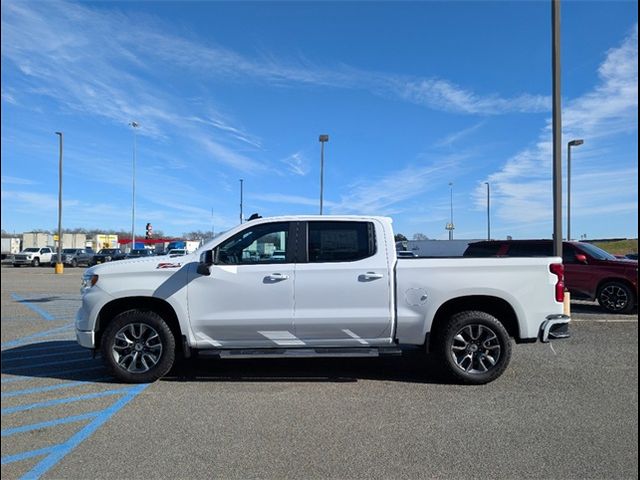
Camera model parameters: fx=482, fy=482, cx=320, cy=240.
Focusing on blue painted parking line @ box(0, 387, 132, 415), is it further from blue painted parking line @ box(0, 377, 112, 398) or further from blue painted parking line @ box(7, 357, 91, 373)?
blue painted parking line @ box(7, 357, 91, 373)

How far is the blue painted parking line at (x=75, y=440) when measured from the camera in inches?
135

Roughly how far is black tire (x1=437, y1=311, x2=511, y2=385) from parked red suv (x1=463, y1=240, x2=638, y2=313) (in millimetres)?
5544

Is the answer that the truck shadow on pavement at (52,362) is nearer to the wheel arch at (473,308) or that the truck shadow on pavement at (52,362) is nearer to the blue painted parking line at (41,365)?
the blue painted parking line at (41,365)

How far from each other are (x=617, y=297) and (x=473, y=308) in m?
7.57

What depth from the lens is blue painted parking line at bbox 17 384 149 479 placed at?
343 centimetres

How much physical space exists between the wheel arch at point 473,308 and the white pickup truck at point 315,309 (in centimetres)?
7

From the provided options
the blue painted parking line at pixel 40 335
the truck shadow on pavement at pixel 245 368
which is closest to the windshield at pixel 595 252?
the truck shadow on pavement at pixel 245 368

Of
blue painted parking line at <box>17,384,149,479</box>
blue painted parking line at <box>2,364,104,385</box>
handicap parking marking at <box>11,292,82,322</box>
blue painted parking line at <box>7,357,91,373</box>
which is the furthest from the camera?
handicap parking marking at <box>11,292,82,322</box>

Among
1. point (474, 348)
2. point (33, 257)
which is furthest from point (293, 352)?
point (33, 257)

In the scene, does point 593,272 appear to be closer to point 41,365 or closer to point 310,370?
point 310,370

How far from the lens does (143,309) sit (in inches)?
224

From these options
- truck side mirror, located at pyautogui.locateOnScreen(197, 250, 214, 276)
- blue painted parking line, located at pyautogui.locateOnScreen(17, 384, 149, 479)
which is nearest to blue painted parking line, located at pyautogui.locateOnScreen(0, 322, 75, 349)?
blue painted parking line, located at pyautogui.locateOnScreen(17, 384, 149, 479)

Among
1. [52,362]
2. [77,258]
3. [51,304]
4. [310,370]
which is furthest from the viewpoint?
[77,258]

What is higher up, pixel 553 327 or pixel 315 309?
pixel 315 309
